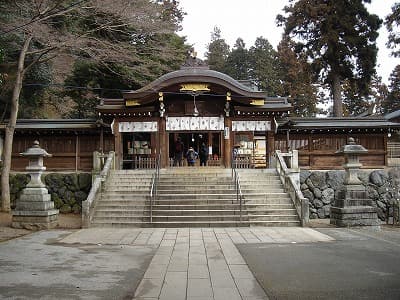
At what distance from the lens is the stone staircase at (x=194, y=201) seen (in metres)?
13.2

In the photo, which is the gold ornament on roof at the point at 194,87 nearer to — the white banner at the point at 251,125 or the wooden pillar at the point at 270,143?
the white banner at the point at 251,125

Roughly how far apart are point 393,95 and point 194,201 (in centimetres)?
3644

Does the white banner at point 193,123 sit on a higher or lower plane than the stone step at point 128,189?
higher

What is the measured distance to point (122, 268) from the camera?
6.94 meters

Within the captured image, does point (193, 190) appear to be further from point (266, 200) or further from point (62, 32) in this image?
point (62, 32)

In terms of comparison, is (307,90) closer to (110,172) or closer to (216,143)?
(216,143)

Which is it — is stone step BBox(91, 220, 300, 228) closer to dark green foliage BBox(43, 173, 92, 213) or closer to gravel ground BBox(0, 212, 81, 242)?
gravel ground BBox(0, 212, 81, 242)

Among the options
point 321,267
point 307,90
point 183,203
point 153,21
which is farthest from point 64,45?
point 307,90

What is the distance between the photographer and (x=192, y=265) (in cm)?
715

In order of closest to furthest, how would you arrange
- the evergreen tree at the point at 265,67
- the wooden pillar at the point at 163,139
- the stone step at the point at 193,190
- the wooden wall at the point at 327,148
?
the stone step at the point at 193,190
the wooden pillar at the point at 163,139
the wooden wall at the point at 327,148
the evergreen tree at the point at 265,67

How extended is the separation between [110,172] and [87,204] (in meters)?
4.04

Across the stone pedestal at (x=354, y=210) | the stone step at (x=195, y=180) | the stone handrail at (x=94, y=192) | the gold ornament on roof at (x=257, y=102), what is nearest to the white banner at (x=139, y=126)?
the stone handrail at (x=94, y=192)

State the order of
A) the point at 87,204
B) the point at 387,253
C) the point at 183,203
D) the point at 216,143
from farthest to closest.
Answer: the point at 216,143 → the point at 183,203 → the point at 87,204 → the point at 387,253

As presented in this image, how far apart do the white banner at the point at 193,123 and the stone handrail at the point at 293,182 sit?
12.1 feet
